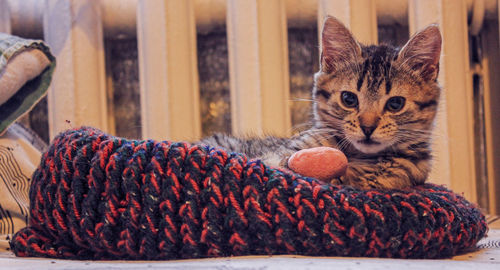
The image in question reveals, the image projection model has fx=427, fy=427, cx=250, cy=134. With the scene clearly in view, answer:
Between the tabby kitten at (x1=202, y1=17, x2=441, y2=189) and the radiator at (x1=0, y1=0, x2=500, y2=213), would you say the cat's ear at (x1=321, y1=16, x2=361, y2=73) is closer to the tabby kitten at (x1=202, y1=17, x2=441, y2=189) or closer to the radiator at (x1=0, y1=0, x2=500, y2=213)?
the tabby kitten at (x1=202, y1=17, x2=441, y2=189)

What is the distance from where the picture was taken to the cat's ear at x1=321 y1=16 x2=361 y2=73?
839mm

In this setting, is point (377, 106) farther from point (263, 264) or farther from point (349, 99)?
point (263, 264)

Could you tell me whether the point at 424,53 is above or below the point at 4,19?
below

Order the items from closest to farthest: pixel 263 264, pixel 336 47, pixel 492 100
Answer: pixel 263 264 < pixel 336 47 < pixel 492 100

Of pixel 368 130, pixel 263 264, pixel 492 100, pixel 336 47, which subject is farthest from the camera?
pixel 492 100

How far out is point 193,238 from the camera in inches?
20.8

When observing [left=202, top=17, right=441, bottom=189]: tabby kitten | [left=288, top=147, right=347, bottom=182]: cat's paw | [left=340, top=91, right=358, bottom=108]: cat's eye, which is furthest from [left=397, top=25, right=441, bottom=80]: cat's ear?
[left=288, top=147, right=347, bottom=182]: cat's paw

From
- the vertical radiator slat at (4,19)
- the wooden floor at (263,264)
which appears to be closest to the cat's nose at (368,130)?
the wooden floor at (263,264)

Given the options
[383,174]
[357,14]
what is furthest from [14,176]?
[357,14]

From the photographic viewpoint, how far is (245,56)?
50.9 inches

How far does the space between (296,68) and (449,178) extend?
0.61 meters

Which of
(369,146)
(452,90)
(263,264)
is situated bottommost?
(263,264)

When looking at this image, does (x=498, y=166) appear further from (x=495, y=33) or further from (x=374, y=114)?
(x=374, y=114)

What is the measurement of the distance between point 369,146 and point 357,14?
2.07 ft
